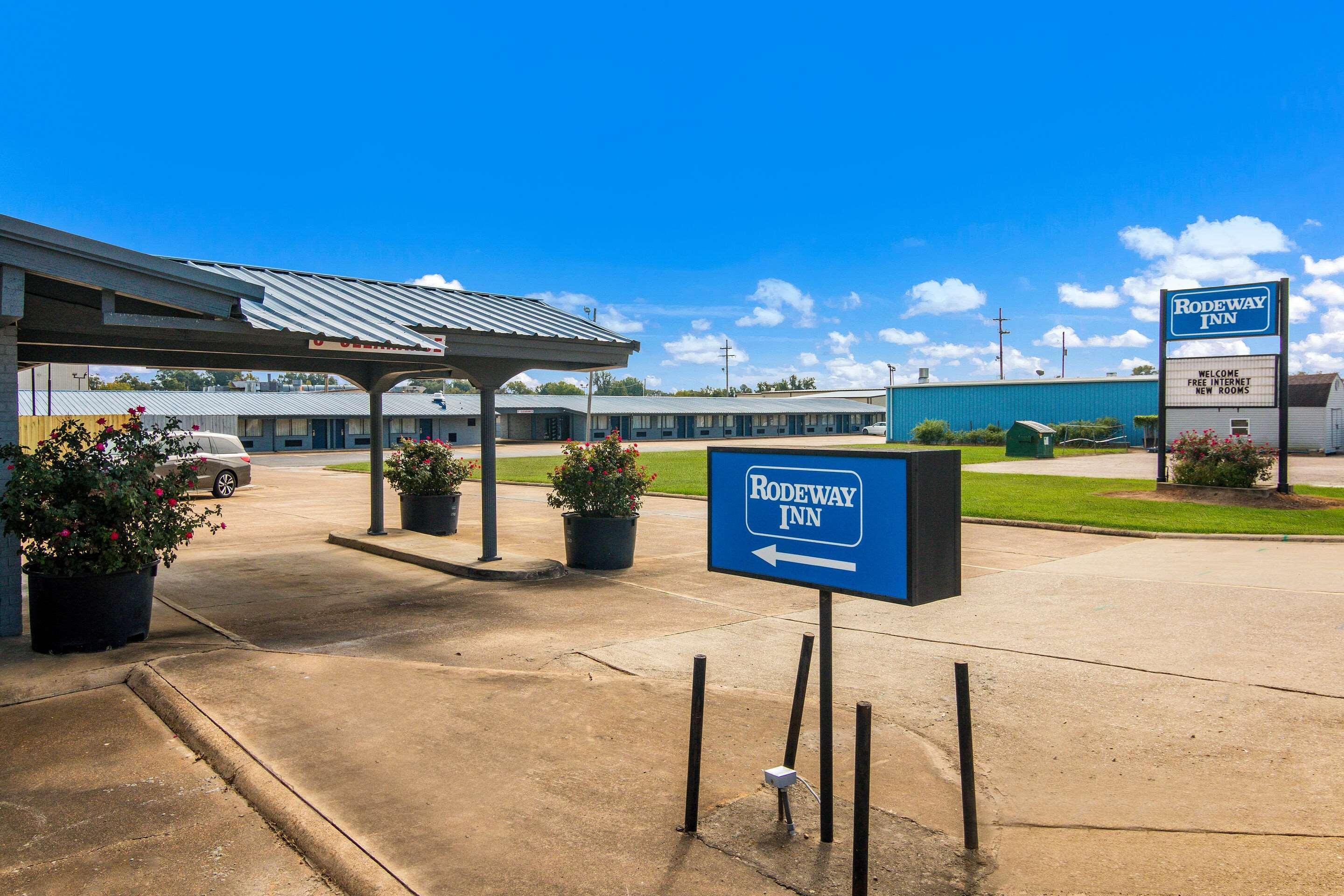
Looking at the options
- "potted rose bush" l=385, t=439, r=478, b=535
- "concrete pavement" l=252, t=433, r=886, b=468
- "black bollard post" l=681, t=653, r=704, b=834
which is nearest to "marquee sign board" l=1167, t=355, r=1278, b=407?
"concrete pavement" l=252, t=433, r=886, b=468

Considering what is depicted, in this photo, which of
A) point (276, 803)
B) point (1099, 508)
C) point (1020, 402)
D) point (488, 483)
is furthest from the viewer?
point (1020, 402)

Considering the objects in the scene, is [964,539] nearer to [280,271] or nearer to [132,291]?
[280,271]

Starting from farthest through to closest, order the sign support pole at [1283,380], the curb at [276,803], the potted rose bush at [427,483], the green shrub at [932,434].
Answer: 1. the green shrub at [932,434]
2. the sign support pole at [1283,380]
3. the potted rose bush at [427,483]
4. the curb at [276,803]

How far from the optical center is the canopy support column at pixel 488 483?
1137cm

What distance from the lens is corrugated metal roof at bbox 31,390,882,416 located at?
4816 centimetres

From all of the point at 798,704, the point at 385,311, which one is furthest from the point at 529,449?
the point at 798,704

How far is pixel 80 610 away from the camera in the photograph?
261 inches

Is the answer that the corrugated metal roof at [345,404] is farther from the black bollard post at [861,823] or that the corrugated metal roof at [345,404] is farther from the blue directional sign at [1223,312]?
the black bollard post at [861,823]

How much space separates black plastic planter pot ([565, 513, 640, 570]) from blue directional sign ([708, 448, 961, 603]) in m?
7.04

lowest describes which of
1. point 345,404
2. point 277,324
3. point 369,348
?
point 369,348

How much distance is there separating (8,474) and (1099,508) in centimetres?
1748

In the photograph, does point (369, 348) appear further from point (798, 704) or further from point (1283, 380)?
point (1283, 380)

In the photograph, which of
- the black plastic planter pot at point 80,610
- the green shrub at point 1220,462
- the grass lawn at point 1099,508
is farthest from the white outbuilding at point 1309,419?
the black plastic planter pot at point 80,610

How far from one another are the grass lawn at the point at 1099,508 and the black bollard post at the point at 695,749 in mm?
9052
